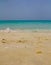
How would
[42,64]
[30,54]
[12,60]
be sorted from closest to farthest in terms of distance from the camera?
[42,64] < [12,60] < [30,54]

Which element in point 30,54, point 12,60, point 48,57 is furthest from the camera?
point 30,54

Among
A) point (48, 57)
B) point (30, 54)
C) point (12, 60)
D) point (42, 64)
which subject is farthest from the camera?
point (30, 54)

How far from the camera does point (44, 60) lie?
3723 mm

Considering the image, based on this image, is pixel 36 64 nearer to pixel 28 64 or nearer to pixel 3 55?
pixel 28 64

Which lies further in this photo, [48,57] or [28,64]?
[48,57]

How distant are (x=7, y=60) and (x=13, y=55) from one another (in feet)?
1.40

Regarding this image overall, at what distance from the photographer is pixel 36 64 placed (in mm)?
→ 3463

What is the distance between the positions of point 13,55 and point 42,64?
3.08 ft

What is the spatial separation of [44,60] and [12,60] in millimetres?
691

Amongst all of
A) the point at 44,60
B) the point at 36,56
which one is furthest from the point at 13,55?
the point at 44,60

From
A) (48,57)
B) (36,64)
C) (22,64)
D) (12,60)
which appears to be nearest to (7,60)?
(12,60)

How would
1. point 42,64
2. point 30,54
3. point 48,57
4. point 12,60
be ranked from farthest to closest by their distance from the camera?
point 30,54 → point 48,57 → point 12,60 → point 42,64

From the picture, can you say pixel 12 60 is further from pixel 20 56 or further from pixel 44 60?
pixel 44 60

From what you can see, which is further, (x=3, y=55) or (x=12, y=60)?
(x=3, y=55)
